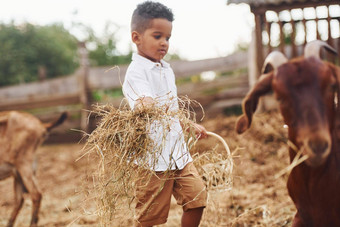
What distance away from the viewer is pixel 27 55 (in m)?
24.2

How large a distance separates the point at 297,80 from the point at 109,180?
1.59m

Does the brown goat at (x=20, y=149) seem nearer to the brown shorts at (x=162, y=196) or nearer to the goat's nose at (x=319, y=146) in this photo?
the brown shorts at (x=162, y=196)

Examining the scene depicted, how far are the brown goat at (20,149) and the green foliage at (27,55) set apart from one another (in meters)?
17.3

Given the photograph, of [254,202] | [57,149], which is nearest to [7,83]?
[57,149]

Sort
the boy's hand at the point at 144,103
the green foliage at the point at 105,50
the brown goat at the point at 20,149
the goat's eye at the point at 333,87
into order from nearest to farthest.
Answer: the goat's eye at the point at 333,87, the boy's hand at the point at 144,103, the brown goat at the point at 20,149, the green foliage at the point at 105,50

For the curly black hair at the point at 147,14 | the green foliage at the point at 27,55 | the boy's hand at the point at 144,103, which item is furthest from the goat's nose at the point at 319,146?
Answer: the green foliage at the point at 27,55

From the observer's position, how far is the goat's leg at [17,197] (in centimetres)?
507

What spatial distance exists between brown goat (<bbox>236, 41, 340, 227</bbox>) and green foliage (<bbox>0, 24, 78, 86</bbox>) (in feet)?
71.3

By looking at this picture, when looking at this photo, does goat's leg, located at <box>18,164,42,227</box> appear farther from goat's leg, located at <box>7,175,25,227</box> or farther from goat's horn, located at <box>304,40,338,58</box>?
goat's horn, located at <box>304,40,338,58</box>

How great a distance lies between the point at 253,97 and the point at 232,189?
58.3 inches

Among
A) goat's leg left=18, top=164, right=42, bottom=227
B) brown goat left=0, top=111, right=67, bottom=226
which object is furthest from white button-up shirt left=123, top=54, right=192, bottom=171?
brown goat left=0, top=111, right=67, bottom=226

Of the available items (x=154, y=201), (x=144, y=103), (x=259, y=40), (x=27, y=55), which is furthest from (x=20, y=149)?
(x=27, y=55)

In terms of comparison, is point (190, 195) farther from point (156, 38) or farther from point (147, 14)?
point (147, 14)

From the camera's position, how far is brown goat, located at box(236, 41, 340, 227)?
1889 millimetres
